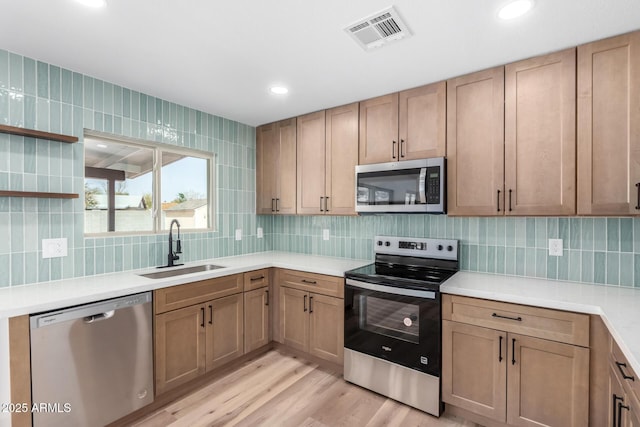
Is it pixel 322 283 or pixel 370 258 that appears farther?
pixel 370 258

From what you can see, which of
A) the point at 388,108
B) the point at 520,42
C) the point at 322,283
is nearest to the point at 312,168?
the point at 388,108

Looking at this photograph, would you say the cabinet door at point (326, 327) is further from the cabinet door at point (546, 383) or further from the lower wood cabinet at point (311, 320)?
the cabinet door at point (546, 383)

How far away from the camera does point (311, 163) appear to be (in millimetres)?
3098

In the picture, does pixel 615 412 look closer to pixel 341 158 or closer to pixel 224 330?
pixel 341 158

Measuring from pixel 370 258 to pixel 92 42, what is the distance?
104 inches

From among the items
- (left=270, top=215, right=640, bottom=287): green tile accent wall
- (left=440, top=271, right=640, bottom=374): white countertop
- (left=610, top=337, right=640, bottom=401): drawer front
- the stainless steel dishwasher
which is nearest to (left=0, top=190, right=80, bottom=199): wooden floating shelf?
the stainless steel dishwasher

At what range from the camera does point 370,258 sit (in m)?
3.04

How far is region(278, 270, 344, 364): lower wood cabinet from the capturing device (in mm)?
2600

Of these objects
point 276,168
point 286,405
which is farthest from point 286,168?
point 286,405

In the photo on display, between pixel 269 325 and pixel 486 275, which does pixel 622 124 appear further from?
pixel 269 325

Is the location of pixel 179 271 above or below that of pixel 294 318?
above

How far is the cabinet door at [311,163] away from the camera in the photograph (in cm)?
302

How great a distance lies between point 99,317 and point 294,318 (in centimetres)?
154

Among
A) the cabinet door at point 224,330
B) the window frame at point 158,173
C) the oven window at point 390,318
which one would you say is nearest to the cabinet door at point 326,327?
→ the oven window at point 390,318
